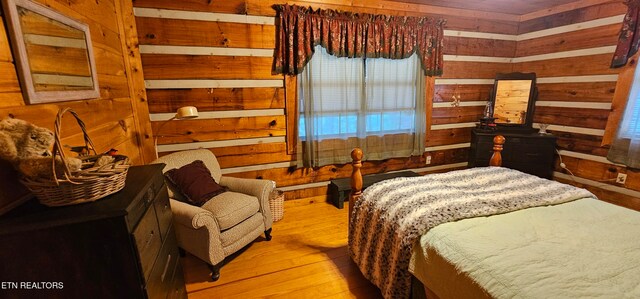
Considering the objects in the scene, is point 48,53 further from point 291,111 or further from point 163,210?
point 291,111

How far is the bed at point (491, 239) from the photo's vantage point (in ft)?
3.37

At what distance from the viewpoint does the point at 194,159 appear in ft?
8.09

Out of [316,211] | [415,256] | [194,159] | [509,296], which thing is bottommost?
[316,211]

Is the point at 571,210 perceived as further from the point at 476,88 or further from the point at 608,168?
the point at 476,88

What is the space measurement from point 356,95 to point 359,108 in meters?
0.16

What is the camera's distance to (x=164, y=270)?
49.6 inches

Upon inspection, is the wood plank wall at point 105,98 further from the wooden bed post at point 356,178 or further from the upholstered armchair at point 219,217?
the wooden bed post at point 356,178

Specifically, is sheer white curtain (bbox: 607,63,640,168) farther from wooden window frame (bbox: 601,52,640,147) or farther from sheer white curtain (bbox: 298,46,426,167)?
sheer white curtain (bbox: 298,46,426,167)

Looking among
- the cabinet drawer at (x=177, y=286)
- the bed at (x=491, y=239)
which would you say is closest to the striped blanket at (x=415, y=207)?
the bed at (x=491, y=239)

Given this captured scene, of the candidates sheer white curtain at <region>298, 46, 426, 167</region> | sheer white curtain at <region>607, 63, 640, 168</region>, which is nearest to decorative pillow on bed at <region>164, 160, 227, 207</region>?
sheer white curtain at <region>298, 46, 426, 167</region>

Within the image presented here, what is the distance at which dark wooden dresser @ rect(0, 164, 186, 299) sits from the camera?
2.67ft

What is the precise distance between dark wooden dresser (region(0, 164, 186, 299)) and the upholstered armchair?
0.88 m

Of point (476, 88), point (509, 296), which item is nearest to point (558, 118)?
point (476, 88)

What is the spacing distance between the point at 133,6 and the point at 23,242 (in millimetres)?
2373
